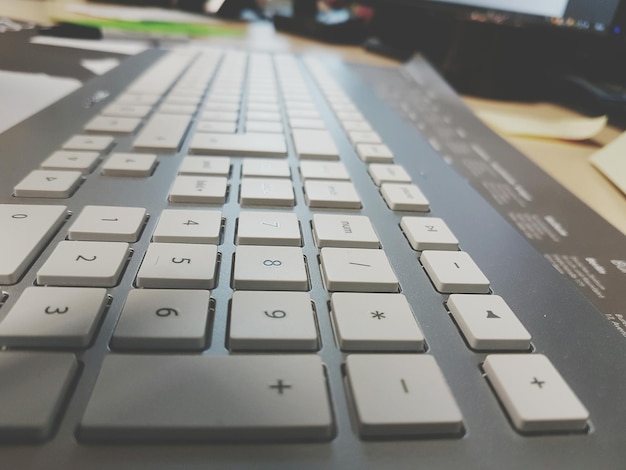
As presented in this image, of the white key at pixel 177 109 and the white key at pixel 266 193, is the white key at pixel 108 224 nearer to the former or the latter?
the white key at pixel 266 193

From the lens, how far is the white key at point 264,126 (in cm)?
40

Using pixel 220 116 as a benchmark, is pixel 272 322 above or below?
below

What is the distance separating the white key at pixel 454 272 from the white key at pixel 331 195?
6cm

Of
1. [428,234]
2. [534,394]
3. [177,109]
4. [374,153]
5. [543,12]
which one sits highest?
[543,12]

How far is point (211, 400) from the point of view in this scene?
144 millimetres

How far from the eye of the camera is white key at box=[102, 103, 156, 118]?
39 cm

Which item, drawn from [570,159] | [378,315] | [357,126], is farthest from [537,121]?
[378,315]

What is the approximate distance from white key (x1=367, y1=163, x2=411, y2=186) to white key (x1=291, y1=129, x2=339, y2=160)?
34 millimetres

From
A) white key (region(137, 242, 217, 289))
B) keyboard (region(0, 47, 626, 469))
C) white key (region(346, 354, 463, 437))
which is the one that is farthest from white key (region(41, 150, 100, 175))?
white key (region(346, 354, 463, 437))

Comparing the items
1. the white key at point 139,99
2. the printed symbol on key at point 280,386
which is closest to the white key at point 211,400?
the printed symbol on key at point 280,386

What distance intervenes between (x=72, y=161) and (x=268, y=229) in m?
0.14

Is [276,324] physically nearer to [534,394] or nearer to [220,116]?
[534,394]

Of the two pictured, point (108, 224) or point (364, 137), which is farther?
point (364, 137)

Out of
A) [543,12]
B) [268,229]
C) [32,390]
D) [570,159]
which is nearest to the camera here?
[32,390]
